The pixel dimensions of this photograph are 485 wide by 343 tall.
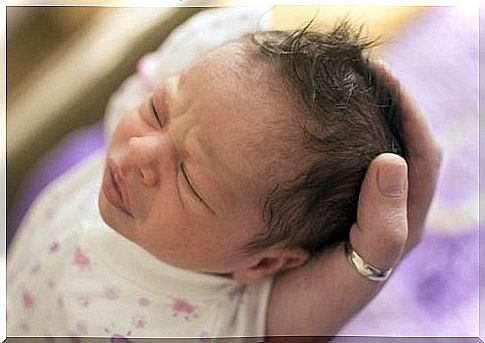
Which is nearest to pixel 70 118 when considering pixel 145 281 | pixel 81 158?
pixel 81 158

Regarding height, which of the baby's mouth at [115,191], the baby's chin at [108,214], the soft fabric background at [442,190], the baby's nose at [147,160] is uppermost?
the baby's nose at [147,160]

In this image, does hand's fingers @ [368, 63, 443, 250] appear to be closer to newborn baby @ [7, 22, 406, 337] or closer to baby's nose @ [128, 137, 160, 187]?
newborn baby @ [7, 22, 406, 337]

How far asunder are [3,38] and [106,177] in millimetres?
125

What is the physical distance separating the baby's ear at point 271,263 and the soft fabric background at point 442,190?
0.06 m

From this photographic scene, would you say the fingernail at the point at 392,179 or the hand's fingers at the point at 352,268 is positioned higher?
the fingernail at the point at 392,179

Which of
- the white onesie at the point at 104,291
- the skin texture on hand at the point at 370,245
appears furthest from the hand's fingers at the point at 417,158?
the white onesie at the point at 104,291

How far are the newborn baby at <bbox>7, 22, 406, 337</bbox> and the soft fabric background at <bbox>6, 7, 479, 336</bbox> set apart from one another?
5 cm

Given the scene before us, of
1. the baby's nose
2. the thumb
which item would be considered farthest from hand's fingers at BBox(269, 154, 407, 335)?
the baby's nose

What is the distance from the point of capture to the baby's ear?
48cm

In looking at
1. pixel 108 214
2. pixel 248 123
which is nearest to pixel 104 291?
pixel 108 214

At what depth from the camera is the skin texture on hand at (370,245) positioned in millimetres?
467

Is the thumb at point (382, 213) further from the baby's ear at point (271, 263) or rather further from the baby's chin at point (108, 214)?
the baby's chin at point (108, 214)

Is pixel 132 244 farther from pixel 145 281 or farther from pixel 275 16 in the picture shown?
pixel 275 16

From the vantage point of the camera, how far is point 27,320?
522 mm
